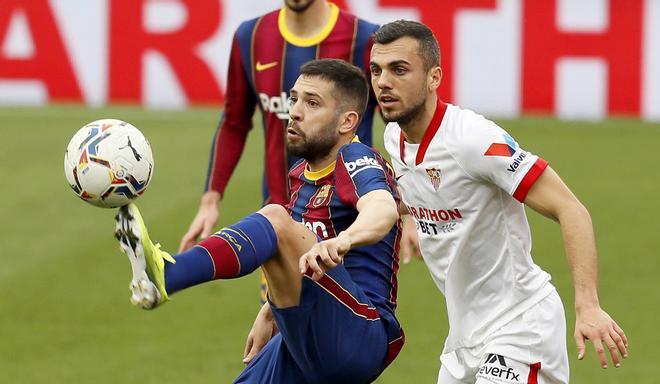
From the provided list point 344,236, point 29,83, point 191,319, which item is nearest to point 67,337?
point 191,319

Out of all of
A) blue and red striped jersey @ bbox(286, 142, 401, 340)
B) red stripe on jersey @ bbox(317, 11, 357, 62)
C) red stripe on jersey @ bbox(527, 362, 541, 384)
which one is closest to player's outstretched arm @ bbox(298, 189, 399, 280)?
blue and red striped jersey @ bbox(286, 142, 401, 340)

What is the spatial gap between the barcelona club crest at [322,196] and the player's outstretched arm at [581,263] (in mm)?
902

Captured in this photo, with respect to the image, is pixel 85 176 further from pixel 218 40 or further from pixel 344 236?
pixel 218 40

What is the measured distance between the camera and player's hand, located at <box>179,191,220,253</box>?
7.48 m

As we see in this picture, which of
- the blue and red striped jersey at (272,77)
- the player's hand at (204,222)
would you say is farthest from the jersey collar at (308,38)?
the player's hand at (204,222)

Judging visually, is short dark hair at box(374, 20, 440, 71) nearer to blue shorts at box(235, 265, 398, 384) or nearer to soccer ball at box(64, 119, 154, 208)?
blue shorts at box(235, 265, 398, 384)

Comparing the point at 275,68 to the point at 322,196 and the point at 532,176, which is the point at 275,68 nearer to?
the point at 322,196

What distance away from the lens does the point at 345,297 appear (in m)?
6.04

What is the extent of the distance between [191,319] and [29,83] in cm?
726

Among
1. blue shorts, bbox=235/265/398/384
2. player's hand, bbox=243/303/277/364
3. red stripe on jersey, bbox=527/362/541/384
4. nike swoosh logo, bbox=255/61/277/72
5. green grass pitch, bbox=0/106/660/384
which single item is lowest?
green grass pitch, bbox=0/106/660/384

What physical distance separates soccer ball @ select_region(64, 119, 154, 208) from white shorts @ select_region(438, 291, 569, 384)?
1668 mm

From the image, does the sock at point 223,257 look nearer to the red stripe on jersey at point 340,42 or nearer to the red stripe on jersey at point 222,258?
the red stripe on jersey at point 222,258

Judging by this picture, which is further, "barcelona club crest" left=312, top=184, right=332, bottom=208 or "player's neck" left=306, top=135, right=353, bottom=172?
"player's neck" left=306, top=135, right=353, bottom=172

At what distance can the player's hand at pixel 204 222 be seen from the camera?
24.6 ft
